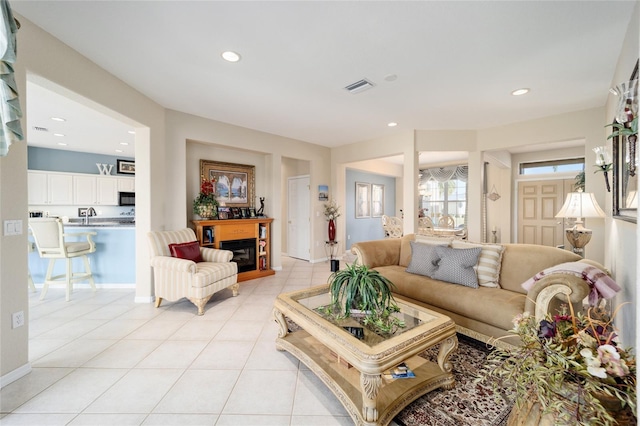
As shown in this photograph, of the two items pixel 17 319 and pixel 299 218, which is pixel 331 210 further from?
pixel 17 319

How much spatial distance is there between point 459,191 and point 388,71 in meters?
6.61

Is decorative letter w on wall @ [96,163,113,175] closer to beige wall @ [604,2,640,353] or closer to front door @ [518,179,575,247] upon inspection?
beige wall @ [604,2,640,353]

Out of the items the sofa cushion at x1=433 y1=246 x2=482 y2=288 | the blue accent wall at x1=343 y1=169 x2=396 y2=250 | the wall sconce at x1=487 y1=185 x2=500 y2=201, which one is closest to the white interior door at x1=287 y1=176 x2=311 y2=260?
the blue accent wall at x1=343 y1=169 x2=396 y2=250

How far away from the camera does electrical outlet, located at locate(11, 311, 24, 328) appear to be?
6.08 ft

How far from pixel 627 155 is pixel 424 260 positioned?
5.82 ft

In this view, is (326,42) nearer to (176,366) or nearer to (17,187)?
(17,187)

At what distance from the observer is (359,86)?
289cm

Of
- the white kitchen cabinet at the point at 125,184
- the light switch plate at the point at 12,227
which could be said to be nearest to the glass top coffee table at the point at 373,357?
the light switch plate at the point at 12,227

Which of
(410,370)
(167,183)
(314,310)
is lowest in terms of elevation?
(410,370)

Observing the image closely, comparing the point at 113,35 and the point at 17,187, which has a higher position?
the point at 113,35

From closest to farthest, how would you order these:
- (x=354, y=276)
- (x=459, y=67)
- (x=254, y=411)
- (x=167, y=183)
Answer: (x=254, y=411) → (x=354, y=276) → (x=459, y=67) → (x=167, y=183)

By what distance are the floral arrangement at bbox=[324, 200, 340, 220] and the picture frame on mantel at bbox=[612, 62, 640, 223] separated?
419cm

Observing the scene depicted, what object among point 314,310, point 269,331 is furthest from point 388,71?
point 269,331

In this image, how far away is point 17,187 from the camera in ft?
6.11
